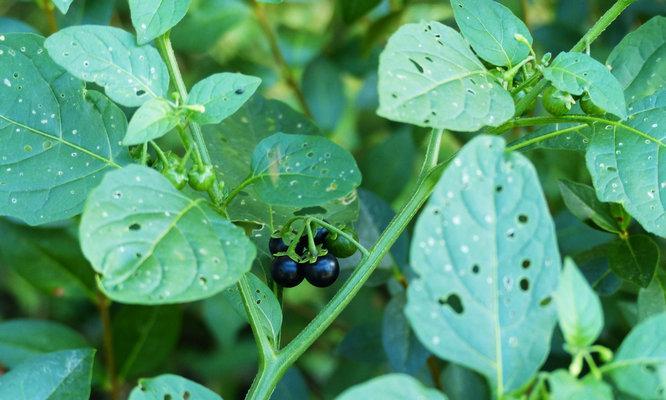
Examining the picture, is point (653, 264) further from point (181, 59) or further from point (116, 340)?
point (181, 59)

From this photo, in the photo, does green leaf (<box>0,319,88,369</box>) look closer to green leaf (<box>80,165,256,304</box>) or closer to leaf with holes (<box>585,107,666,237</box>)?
green leaf (<box>80,165,256,304</box>)

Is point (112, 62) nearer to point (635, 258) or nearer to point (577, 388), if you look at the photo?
point (577, 388)

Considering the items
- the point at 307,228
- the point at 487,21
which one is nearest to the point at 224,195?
the point at 307,228

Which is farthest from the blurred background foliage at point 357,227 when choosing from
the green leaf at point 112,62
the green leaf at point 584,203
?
the green leaf at point 112,62

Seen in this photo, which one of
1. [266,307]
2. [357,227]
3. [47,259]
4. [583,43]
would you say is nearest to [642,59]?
[583,43]

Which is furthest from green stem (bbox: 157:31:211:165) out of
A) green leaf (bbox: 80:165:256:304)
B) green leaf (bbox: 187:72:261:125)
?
green leaf (bbox: 80:165:256:304)

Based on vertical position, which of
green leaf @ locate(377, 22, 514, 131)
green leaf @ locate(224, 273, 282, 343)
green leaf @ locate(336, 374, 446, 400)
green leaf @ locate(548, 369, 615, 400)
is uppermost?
green leaf @ locate(377, 22, 514, 131)
